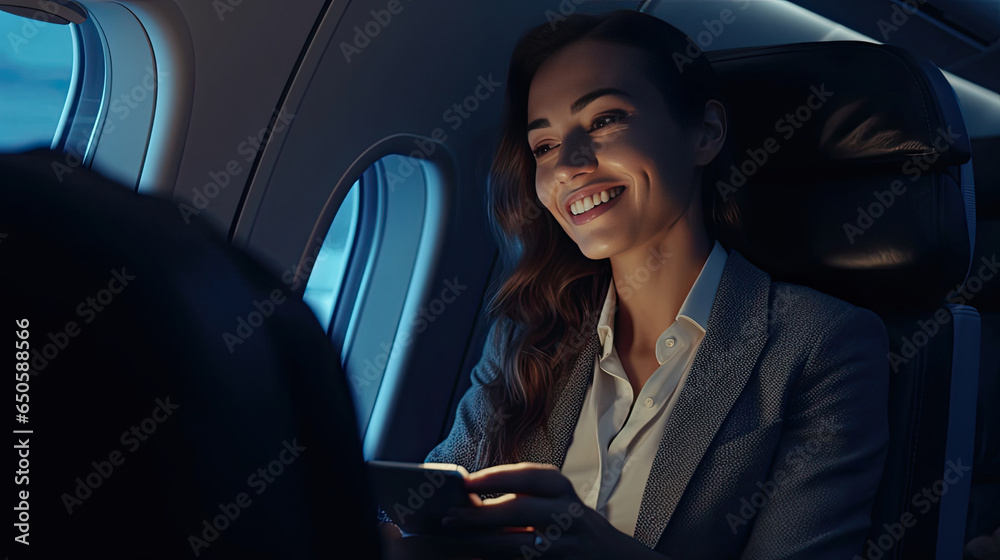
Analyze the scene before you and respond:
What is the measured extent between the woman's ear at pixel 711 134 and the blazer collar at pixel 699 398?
249mm

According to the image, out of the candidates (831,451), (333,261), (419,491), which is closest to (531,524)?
(419,491)

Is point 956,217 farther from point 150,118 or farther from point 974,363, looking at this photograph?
point 150,118

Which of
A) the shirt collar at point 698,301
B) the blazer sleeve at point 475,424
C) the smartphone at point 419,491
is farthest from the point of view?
the blazer sleeve at point 475,424

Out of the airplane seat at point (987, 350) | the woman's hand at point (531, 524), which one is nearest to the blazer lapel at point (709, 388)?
the woman's hand at point (531, 524)

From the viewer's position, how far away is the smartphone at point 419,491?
0.99 meters

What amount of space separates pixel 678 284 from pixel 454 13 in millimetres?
1245

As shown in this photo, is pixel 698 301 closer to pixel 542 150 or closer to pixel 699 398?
pixel 699 398

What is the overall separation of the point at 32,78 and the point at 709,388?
1698 millimetres

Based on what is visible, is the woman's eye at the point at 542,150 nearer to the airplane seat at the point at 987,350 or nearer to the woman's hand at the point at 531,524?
the woman's hand at the point at 531,524

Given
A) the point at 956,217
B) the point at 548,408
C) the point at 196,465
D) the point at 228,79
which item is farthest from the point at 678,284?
the point at 196,465

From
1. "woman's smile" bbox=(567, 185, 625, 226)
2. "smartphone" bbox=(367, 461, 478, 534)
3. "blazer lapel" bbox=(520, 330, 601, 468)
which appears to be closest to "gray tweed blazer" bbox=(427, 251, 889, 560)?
"blazer lapel" bbox=(520, 330, 601, 468)

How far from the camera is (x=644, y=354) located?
1664 mm

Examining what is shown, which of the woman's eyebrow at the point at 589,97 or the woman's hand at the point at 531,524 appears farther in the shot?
the woman's eyebrow at the point at 589,97

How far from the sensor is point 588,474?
5.16 feet
